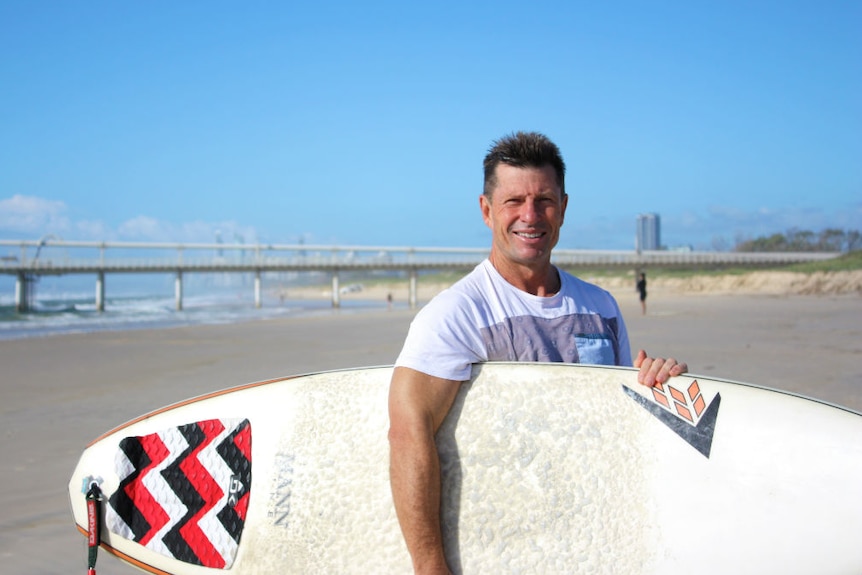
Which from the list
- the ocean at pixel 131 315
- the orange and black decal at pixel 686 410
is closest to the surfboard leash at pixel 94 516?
the orange and black decal at pixel 686 410

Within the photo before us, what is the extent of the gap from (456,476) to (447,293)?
49 cm

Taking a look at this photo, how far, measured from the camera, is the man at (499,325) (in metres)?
1.52

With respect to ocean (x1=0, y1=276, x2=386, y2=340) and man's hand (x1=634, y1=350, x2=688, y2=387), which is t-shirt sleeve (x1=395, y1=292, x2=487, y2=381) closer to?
man's hand (x1=634, y1=350, x2=688, y2=387)

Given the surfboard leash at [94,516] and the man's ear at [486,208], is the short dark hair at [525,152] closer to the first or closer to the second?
the man's ear at [486,208]

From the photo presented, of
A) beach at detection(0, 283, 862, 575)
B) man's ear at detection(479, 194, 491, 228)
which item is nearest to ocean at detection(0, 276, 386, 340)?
beach at detection(0, 283, 862, 575)

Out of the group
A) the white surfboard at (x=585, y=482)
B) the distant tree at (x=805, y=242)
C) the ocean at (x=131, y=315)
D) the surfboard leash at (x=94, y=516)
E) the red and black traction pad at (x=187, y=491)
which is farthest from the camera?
the distant tree at (x=805, y=242)

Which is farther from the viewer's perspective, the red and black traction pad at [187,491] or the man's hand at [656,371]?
the red and black traction pad at [187,491]

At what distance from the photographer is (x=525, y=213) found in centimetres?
169

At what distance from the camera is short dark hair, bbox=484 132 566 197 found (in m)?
1.68

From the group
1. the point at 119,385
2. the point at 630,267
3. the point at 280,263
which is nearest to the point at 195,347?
the point at 119,385

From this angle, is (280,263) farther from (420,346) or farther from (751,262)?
(420,346)

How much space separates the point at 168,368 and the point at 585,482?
7.94 meters

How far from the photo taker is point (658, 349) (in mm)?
9508

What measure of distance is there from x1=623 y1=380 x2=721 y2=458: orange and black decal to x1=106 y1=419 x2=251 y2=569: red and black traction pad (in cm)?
129
